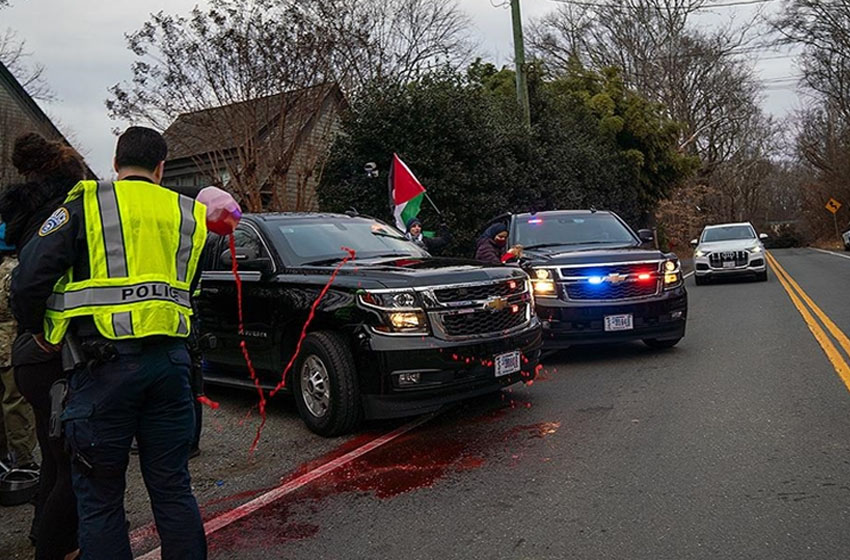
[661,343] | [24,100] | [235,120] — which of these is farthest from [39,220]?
[24,100]

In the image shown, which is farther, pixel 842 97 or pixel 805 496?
pixel 842 97

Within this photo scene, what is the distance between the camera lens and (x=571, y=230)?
10.1 m

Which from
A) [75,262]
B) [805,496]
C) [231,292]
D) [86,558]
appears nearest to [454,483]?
[805,496]

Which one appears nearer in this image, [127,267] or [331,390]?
[127,267]

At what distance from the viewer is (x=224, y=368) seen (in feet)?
23.6

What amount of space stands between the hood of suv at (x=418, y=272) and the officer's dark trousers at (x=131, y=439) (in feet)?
9.24

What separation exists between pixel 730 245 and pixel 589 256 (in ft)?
39.5

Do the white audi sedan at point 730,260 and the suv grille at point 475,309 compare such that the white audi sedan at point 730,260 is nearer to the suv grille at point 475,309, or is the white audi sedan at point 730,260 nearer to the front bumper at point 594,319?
the front bumper at point 594,319

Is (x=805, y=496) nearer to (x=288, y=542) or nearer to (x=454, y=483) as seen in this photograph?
(x=454, y=483)

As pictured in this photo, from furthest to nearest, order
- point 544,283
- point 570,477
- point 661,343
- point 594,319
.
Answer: point 661,343, point 544,283, point 594,319, point 570,477

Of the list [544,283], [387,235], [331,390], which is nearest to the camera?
[331,390]

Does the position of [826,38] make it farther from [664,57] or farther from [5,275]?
[5,275]

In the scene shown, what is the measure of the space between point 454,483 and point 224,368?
10.3 feet

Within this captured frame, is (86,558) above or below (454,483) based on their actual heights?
above
